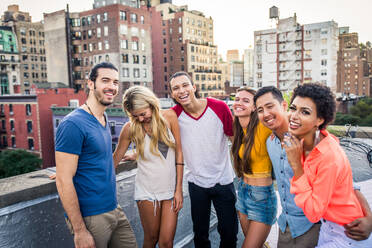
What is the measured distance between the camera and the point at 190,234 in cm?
389

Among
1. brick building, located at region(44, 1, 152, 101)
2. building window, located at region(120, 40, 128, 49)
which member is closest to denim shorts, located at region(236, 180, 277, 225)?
brick building, located at region(44, 1, 152, 101)

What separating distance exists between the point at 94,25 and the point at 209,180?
180 feet

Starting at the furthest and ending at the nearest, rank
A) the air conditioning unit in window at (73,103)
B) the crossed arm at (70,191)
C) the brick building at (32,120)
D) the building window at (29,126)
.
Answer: the air conditioning unit in window at (73,103) → the building window at (29,126) → the brick building at (32,120) → the crossed arm at (70,191)

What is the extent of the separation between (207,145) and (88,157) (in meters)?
1.28

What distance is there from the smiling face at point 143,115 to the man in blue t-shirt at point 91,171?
31cm

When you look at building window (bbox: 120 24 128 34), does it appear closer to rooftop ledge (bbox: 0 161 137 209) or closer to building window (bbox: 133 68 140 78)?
building window (bbox: 133 68 140 78)

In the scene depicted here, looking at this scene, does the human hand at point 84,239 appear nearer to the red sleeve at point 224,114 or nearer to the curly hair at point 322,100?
the red sleeve at point 224,114

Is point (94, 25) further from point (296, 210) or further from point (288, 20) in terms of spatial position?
point (296, 210)

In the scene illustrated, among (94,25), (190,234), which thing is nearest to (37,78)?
(94,25)

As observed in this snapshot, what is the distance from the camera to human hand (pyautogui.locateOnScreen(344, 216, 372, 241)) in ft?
6.20

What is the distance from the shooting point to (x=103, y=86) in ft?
8.96

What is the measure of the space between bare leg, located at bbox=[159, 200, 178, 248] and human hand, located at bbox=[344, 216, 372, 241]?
162cm

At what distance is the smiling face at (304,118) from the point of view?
2088 mm

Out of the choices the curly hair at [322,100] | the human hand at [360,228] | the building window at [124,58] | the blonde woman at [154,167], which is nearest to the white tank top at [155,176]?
the blonde woman at [154,167]
